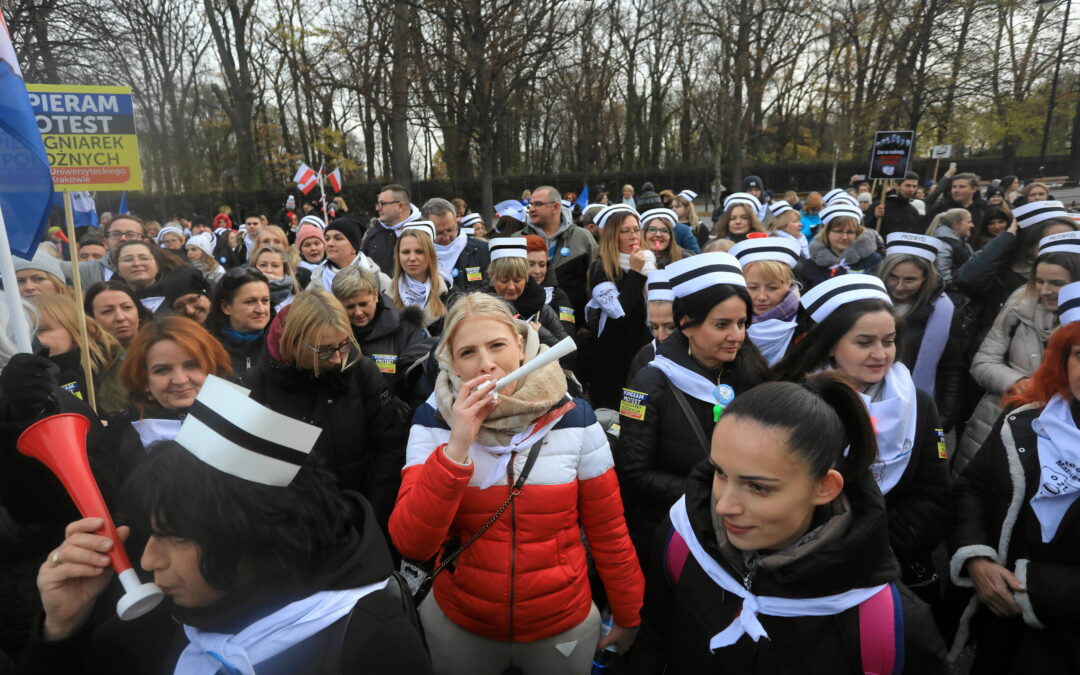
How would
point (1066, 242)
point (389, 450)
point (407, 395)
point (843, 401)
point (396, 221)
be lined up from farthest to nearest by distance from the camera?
point (396, 221)
point (1066, 242)
point (407, 395)
point (389, 450)
point (843, 401)

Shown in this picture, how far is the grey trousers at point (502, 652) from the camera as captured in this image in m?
2.35

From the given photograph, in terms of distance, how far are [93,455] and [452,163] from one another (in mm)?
31316

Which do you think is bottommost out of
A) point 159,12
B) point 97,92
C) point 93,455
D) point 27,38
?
point 93,455

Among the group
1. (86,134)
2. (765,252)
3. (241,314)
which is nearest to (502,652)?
(241,314)

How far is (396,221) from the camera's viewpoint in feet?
24.2

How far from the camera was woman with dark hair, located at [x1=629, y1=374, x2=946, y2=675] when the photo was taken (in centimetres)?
162

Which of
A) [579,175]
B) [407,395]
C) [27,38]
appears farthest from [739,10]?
[407,395]

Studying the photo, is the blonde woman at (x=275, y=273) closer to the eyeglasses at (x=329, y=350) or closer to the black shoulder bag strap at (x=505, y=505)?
the eyeglasses at (x=329, y=350)

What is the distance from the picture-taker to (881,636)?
5.28 feet

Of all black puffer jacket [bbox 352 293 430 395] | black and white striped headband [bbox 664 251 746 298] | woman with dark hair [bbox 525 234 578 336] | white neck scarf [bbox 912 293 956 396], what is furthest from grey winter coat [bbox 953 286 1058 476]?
black puffer jacket [bbox 352 293 430 395]

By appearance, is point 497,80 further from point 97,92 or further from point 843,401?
point 843,401

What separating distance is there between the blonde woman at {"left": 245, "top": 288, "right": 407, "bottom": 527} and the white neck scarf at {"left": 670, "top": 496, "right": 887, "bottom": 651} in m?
1.88

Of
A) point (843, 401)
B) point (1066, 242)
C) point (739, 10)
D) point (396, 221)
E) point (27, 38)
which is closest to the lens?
point (843, 401)

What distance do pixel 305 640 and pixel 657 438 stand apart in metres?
1.75
